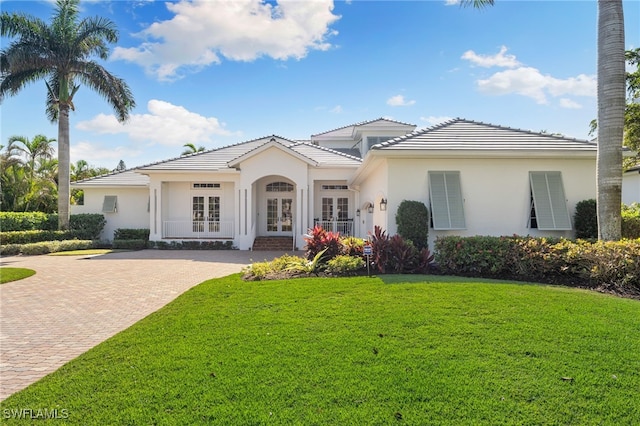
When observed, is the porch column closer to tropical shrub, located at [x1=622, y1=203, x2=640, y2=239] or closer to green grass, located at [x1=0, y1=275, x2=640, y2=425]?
green grass, located at [x1=0, y1=275, x2=640, y2=425]

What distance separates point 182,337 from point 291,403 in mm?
2602

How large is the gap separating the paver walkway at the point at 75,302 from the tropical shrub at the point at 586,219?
12.5 m

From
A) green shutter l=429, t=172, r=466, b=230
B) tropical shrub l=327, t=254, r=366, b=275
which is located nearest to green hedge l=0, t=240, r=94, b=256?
tropical shrub l=327, t=254, r=366, b=275

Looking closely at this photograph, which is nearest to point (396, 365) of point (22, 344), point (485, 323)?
point (485, 323)

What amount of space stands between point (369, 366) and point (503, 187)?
10219 millimetres

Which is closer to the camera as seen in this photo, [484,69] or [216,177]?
[484,69]

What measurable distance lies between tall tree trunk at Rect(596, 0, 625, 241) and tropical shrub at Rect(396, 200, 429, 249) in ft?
15.1

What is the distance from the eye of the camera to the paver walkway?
16.2 feet

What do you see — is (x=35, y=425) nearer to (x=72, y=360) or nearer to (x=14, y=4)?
(x=72, y=360)

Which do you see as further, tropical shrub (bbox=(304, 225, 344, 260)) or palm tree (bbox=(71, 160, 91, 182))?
palm tree (bbox=(71, 160, 91, 182))

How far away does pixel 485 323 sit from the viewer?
521 centimetres

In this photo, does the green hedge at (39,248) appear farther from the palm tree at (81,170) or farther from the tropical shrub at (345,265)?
the palm tree at (81,170)

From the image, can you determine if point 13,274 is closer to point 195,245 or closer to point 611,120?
point 195,245

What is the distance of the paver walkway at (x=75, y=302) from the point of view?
4930 mm
